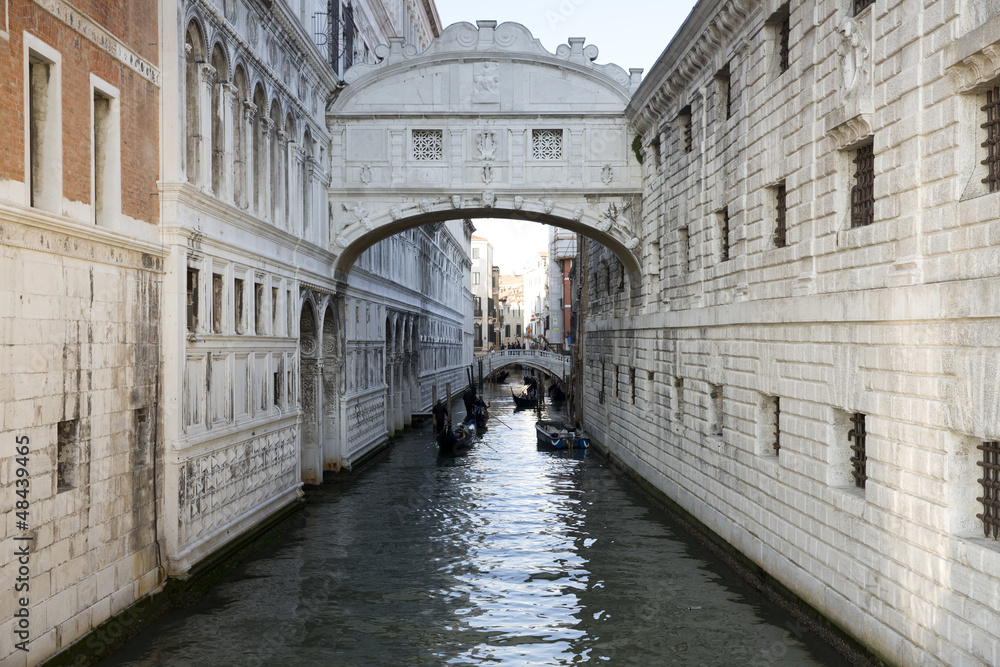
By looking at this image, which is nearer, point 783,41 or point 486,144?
point 783,41

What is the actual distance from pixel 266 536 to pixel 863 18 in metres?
10.00

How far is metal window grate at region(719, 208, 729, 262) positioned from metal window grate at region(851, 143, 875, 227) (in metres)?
4.14

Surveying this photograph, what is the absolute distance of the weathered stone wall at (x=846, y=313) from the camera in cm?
649

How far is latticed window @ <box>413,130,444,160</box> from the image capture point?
17562 mm

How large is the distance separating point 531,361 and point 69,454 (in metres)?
42.9

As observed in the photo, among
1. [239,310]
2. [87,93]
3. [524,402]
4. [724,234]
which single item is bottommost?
[524,402]

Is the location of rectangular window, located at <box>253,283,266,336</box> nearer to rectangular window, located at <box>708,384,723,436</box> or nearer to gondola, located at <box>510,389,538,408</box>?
rectangular window, located at <box>708,384,723,436</box>

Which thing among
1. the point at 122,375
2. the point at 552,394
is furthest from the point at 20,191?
the point at 552,394

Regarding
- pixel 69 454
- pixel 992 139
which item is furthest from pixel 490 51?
pixel 992 139

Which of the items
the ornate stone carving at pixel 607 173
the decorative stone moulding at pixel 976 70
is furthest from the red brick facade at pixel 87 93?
the ornate stone carving at pixel 607 173

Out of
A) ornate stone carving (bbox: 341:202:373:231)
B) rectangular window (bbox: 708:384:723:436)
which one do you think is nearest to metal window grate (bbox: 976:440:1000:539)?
rectangular window (bbox: 708:384:723:436)

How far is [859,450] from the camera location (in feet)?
27.8

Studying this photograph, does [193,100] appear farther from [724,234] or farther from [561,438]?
[561,438]

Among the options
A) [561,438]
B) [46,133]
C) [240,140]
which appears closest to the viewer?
[46,133]
